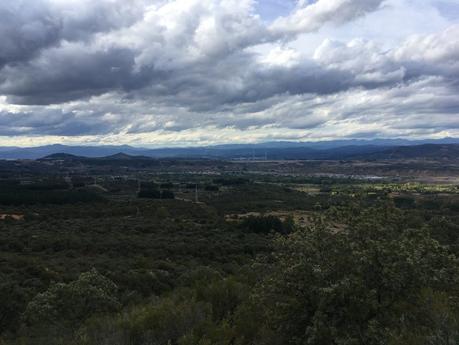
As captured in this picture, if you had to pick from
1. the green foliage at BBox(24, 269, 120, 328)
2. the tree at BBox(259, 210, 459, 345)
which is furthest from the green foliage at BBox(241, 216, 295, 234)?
the tree at BBox(259, 210, 459, 345)

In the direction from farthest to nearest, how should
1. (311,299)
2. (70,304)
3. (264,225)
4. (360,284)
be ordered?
(264,225)
(70,304)
(311,299)
(360,284)

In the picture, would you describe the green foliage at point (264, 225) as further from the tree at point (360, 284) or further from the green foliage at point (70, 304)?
the tree at point (360, 284)

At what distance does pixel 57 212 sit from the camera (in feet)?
249

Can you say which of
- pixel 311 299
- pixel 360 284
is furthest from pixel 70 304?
pixel 360 284

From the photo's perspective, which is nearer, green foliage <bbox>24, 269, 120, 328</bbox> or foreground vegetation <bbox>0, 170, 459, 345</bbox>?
foreground vegetation <bbox>0, 170, 459, 345</bbox>

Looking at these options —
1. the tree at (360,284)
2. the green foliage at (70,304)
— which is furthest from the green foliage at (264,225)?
the tree at (360,284)

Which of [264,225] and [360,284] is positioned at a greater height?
[360,284]

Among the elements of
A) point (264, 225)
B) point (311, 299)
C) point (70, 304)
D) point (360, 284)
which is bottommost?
point (264, 225)

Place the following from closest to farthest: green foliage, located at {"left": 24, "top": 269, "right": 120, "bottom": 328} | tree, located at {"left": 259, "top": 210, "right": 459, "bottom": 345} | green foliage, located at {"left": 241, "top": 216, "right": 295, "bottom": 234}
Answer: tree, located at {"left": 259, "top": 210, "right": 459, "bottom": 345} → green foliage, located at {"left": 24, "top": 269, "right": 120, "bottom": 328} → green foliage, located at {"left": 241, "top": 216, "right": 295, "bottom": 234}

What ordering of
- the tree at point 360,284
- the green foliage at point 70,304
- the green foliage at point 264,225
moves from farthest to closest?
the green foliage at point 264,225 < the green foliage at point 70,304 < the tree at point 360,284

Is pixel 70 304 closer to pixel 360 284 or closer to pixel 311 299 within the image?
pixel 311 299

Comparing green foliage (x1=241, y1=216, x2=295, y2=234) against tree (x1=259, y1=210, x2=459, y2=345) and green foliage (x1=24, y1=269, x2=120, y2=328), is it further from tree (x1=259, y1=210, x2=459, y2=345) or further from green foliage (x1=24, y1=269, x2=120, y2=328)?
tree (x1=259, y1=210, x2=459, y2=345)

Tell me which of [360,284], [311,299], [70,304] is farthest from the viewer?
[70,304]

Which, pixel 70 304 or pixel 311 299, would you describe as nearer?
pixel 311 299
